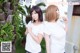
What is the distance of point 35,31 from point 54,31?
11.9 inches

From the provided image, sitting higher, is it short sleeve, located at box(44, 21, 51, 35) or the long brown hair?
the long brown hair

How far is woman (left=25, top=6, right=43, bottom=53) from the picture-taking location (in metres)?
3.34

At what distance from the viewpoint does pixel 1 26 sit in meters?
3.29

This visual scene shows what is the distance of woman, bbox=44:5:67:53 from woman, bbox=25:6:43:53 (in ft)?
0.40

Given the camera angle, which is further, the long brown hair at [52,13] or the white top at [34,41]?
the white top at [34,41]

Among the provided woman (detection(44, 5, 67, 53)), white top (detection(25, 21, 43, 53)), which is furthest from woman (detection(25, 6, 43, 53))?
woman (detection(44, 5, 67, 53))

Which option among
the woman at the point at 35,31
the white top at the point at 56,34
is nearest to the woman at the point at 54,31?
the white top at the point at 56,34

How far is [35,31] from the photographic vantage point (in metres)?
3.36

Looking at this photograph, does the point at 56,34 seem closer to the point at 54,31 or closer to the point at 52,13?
the point at 54,31

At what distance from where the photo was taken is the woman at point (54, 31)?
3207 mm

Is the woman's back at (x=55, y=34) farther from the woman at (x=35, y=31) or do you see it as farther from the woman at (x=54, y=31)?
the woman at (x=35, y=31)

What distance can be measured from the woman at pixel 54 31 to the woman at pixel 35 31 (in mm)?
123

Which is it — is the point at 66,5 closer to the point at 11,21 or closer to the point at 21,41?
the point at 11,21

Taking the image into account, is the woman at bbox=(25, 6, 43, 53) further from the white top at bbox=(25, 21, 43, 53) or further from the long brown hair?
the long brown hair
